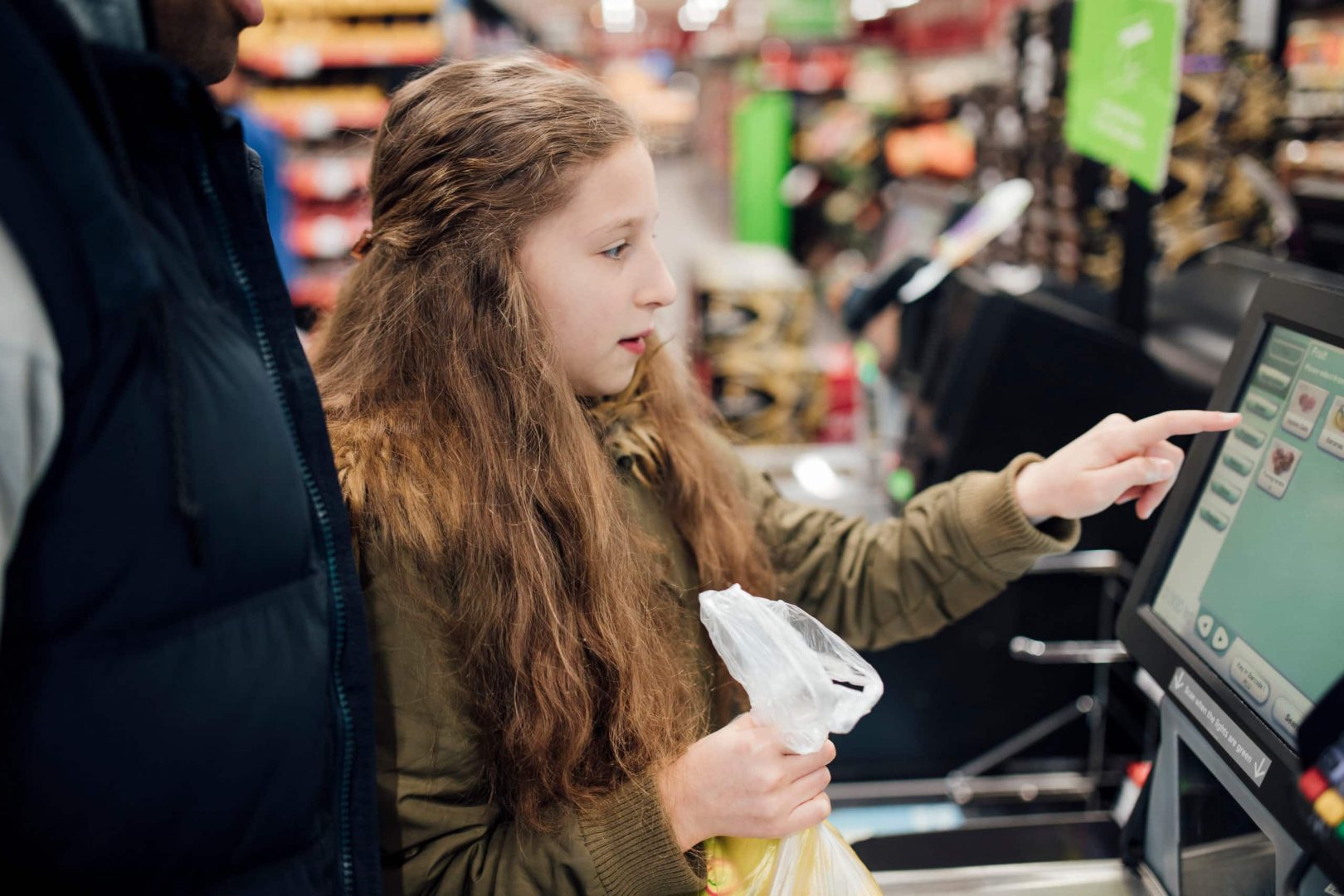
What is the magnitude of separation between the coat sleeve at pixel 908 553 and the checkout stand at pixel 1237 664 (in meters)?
0.18

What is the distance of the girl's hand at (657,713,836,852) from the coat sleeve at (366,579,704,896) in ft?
0.09

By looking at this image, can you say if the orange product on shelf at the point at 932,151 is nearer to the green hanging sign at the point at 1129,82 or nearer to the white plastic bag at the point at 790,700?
the green hanging sign at the point at 1129,82

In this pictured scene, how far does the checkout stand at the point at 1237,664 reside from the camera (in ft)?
2.56

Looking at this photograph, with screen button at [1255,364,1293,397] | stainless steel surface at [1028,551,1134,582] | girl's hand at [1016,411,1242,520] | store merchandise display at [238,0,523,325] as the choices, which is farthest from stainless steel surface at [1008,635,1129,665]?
store merchandise display at [238,0,523,325]

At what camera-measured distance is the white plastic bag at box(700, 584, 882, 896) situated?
80 cm

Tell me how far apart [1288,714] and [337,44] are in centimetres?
572

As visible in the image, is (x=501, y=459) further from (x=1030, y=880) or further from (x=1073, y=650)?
(x=1073, y=650)

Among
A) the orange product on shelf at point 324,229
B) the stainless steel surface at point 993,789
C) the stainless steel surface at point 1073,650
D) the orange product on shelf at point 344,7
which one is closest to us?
the stainless steel surface at point 1073,650

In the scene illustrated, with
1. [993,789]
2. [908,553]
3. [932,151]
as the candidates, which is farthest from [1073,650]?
[932,151]

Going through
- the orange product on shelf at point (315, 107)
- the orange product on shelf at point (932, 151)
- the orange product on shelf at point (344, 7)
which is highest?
the orange product on shelf at point (344, 7)

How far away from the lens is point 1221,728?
0.84 m

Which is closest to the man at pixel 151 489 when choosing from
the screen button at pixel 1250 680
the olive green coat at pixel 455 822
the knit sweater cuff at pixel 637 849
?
the olive green coat at pixel 455 822

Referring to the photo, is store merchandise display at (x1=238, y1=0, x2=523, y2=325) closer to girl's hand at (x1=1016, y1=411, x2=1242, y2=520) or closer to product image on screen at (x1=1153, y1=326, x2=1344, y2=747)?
girl's hand at (x1=1016, y1=411, x2=1242, y2=520)

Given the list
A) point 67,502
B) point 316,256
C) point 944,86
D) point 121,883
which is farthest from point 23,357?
point 944,86
